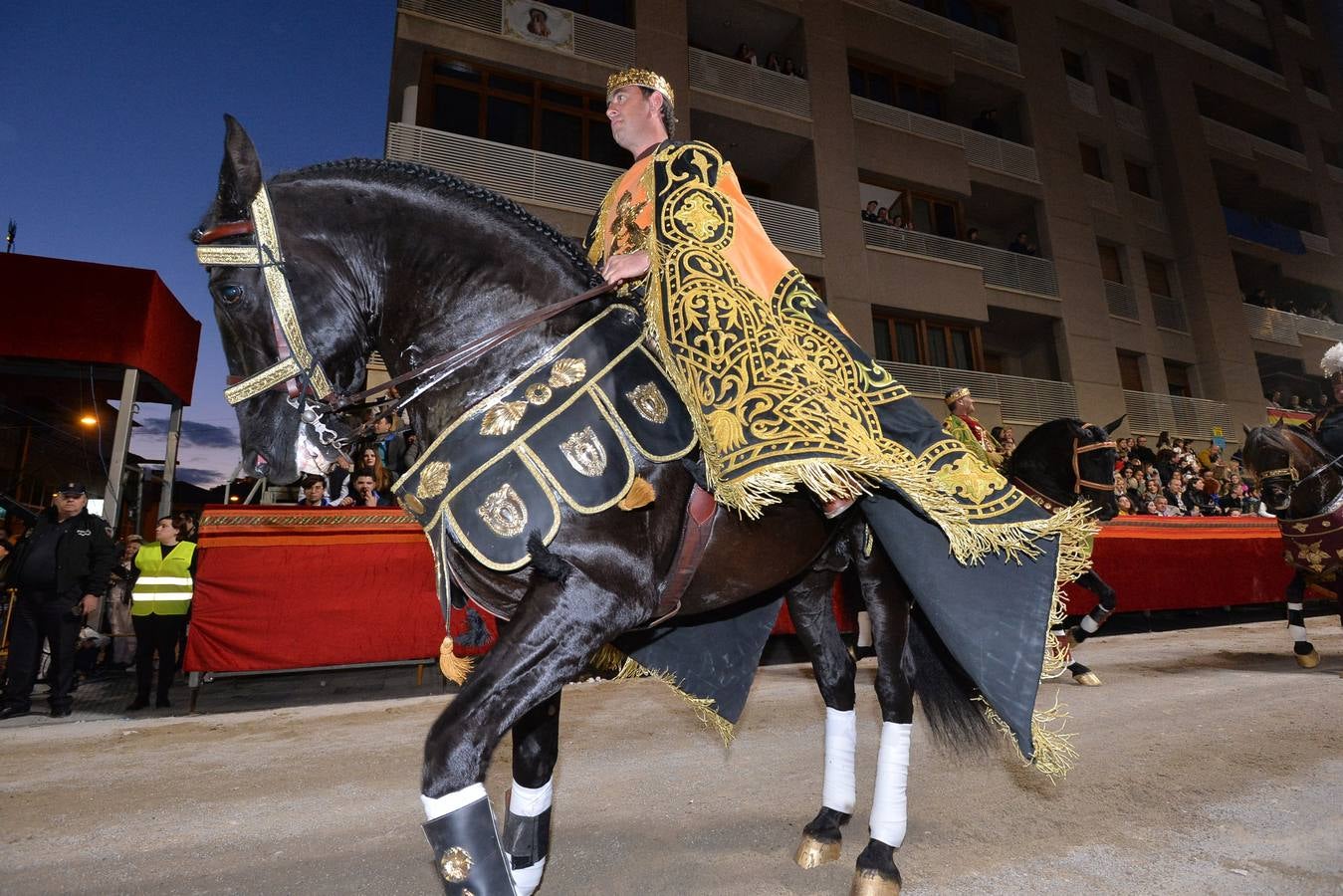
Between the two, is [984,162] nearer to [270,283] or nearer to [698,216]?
[698,216]

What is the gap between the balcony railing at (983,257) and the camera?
1496 centimetres

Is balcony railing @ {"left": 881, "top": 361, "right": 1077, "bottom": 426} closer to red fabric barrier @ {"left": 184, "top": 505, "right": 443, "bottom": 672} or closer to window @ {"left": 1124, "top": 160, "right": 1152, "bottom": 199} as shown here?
window @ {"left": 1124, "top": 160, "right": 1152, "bottom": 199}

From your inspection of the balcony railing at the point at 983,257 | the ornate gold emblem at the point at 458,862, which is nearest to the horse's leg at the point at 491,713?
the ornate gold emblem at the point at 458,862

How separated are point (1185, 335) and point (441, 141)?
845 inches

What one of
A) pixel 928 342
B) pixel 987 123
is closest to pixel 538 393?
pixel 928 342

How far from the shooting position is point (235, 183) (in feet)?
5.11

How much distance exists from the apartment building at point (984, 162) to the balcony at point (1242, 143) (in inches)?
4.2

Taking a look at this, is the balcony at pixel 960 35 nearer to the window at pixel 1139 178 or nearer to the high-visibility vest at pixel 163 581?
the window at pixel 1139 178

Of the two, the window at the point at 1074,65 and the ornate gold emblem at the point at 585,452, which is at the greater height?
the window at the point at 1074,65

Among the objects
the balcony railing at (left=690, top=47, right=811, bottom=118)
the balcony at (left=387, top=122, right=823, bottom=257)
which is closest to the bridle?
the balcony at (left=387, top=122, right=823, bottom=257)

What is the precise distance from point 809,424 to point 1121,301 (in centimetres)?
2127

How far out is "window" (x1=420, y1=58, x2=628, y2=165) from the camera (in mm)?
11992

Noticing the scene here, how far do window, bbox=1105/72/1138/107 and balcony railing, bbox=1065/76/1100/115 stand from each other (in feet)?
8.14

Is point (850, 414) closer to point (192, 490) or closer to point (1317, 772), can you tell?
point (1317, 772)
